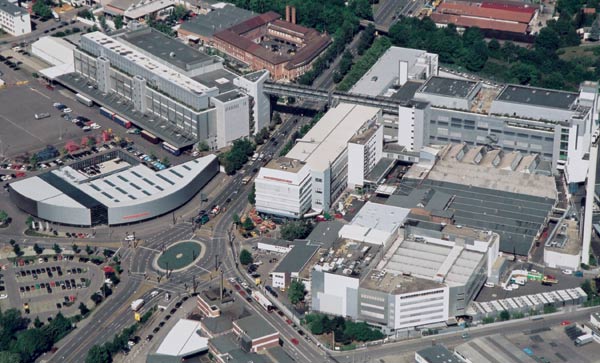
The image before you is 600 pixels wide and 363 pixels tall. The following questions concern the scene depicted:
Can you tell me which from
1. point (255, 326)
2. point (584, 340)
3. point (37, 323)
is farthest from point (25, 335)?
point (584, 340)

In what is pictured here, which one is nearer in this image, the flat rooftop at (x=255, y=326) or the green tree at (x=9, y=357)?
the green tree at (x=9, y=357)

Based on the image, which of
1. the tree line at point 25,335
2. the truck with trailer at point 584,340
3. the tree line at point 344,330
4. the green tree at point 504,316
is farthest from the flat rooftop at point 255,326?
the truck with trailer at point 584,340

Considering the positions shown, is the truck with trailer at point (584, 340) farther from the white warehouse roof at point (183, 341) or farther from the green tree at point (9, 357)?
the green tree at point (9, 357)

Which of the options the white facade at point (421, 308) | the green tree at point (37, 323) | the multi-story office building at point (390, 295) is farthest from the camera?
the green tree at point (37, 323)

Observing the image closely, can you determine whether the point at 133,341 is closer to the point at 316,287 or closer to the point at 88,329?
the point at 88,329

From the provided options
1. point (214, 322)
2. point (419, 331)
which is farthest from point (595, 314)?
Result: point (214, 322)

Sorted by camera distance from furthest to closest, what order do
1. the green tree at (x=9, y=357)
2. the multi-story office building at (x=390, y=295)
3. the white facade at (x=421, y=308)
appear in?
1. the multi-story office building at (x=390, y=295)
2. the white facade at (x=421, y=308)
3. the green tree at (x=9, y=357)

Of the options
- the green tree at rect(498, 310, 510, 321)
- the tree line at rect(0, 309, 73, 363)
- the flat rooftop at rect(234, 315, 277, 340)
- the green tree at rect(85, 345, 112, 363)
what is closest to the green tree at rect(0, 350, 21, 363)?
the tree line at rect(0, 309, 73, 363)

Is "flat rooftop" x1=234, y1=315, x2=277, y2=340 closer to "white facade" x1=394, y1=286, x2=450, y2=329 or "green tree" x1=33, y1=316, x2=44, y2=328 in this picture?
"white facade" x1=394, y1=286, x2=450, y2=329
